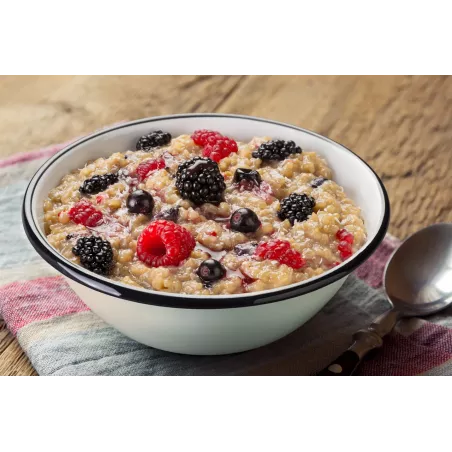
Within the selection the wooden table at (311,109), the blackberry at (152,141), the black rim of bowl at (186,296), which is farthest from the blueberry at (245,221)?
the wooden table at (311,109)

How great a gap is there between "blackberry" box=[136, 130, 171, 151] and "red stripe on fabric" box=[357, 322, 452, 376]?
30.6 inches

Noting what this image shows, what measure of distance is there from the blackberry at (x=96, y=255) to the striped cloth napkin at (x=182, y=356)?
25 centimetres

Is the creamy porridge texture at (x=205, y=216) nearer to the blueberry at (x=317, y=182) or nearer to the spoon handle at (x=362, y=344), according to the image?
the blueberry at (x=317, y=182)

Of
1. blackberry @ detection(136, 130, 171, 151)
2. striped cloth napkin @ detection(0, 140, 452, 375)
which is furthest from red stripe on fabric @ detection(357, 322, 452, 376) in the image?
blackberry @ detection(136, 130, 171, 151)

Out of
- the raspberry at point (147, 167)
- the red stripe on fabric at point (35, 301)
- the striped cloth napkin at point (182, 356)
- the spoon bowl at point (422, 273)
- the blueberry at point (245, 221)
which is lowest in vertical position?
the red stripe on fabric at point (35, 301)

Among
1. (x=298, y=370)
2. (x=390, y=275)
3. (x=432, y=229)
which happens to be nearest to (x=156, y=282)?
(x=298, y=370)

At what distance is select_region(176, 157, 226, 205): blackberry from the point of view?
1.61m

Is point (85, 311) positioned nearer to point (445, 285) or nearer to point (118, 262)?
point (118, 262)

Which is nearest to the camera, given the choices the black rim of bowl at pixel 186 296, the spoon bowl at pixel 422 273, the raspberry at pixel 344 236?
the black rim of bowl at pixel 186 296

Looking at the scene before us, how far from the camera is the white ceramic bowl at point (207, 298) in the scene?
4.45 ft

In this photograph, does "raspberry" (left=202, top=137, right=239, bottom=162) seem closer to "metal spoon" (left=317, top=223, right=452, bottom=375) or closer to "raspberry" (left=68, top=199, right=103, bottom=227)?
"raspberry" (left=68, top=199, right=103, bottom=227)

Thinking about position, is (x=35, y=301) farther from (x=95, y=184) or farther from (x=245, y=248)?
(x=245, y=248)

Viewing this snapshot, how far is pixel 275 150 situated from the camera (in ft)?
5.95

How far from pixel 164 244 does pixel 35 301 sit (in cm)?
49
